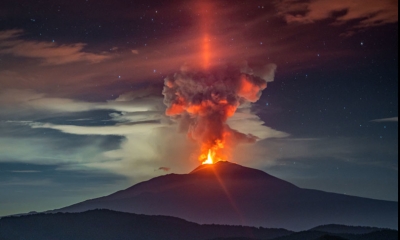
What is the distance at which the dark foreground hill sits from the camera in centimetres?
17162

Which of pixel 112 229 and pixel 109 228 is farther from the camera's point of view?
pixel 109 228

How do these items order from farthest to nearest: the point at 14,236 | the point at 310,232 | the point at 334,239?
the point at 14,236 → the point at 310,232 → the point at 334,239

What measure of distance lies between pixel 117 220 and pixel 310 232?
69694mm

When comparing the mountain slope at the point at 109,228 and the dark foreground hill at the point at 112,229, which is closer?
the dark foreground hill at the point at 112,229

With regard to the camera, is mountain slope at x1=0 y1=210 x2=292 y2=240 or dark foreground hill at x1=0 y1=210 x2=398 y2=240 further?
mountain slope at x1=0 y1=210 x2=292 y2=240

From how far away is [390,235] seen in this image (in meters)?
126

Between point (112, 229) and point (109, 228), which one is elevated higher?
point (109, 228)

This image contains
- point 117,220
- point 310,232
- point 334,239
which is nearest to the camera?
point 334,239

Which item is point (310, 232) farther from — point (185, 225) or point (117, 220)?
point (117, 220)

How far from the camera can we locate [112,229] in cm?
18100

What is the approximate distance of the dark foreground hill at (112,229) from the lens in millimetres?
171625

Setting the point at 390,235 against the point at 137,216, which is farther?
the point at 137,216

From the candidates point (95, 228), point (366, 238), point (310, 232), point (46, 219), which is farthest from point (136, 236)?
point (366, 238)

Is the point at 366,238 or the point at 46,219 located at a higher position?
the point at 46,219
